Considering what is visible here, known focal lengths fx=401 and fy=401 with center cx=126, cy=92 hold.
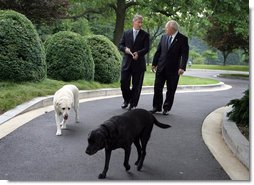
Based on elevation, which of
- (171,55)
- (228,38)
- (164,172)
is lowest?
(164,172)

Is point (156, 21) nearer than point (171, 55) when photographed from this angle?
Yes

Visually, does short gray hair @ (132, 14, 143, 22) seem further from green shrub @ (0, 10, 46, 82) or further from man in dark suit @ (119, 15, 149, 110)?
green shrub @ (0, 10, 46, 82)

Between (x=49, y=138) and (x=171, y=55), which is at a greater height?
(x=171, y=55)

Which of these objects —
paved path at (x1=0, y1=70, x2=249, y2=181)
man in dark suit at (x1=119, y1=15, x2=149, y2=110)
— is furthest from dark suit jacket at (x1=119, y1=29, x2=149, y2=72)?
paved path at (x1=0, y1=70, x2=249, y2=181)

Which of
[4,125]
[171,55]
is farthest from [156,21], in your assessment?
[4,125]

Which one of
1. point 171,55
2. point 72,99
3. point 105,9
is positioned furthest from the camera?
point 171,55

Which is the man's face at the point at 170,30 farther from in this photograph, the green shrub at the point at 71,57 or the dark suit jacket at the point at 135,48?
the green shrub at the point at 71,57

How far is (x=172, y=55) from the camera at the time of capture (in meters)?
4.62

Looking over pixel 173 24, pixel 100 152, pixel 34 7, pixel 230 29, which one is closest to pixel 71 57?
pixel 173 24

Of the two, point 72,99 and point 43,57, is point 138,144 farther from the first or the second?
point 43,57

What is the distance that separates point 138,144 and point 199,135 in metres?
0.96

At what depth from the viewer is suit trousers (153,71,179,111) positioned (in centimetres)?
415

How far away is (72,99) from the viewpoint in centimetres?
397

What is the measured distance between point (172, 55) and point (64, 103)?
1.44 meters
